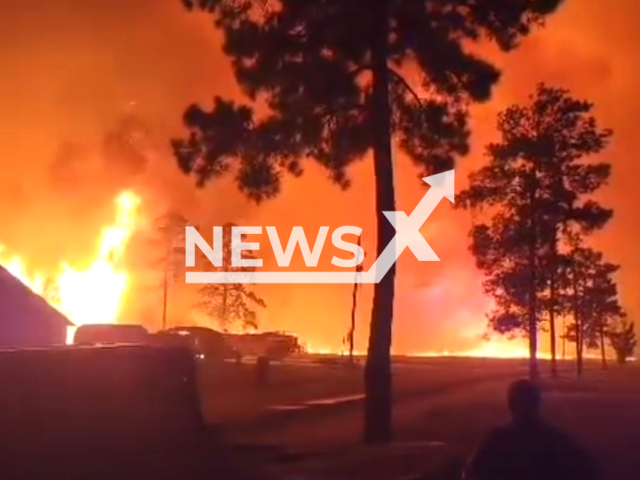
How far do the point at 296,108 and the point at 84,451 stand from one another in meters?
16.7

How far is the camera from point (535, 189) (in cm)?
4584

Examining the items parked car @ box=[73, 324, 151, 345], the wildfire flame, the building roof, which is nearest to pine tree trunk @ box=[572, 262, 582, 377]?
parked car @ box=[73, 324, 151, 345]

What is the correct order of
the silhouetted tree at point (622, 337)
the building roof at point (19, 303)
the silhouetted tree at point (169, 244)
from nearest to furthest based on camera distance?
1. the building roof at point (19, 303)
2. the silhouetted tree at point (169, 244)
3. the silhouetted tree at point (622, 337)

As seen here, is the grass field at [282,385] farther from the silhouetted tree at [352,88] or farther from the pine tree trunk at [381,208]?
the silhouetted tree at [352,88]

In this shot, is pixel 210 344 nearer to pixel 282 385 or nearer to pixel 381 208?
pixel 282 385

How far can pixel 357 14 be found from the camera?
820 inches

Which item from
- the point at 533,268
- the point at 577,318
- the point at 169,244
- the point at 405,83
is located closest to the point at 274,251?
the point at 169,244

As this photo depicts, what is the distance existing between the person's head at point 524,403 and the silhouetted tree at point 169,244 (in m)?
52.1

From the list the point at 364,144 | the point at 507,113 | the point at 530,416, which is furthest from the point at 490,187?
the point at 530,416

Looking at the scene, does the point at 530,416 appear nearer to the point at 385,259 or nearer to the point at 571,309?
the point at 385,259

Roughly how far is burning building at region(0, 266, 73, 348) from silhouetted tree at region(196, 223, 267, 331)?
894 inches

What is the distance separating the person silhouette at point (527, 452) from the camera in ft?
22.2

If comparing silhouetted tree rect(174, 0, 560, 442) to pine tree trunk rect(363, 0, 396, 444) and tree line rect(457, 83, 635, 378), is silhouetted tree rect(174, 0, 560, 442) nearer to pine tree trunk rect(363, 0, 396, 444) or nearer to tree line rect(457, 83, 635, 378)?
pine tree trunk rect(363, 0, 396, 444)

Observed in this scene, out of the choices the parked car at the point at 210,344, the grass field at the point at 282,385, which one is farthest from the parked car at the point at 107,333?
the parked car at the point at 210,344
